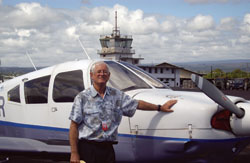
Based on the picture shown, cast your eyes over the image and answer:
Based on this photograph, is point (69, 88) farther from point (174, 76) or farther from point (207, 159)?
point (174, 76)

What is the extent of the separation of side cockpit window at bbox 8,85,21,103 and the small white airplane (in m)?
0.04

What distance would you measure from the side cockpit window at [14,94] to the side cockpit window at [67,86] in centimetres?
101

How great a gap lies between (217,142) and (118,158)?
1422mm

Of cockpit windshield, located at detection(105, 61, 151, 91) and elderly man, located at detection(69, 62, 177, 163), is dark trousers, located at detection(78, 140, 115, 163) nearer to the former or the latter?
elderly man, located at detection(69, 62, 177, 163)

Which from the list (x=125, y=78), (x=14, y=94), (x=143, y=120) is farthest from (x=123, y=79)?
(x=14, y=94)

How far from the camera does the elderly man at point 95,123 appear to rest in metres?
3.46

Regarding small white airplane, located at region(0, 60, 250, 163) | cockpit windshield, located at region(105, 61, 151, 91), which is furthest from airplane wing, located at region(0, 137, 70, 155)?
cockpit windshield, located at region(105, 61, 151, 91)

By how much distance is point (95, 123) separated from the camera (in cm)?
347

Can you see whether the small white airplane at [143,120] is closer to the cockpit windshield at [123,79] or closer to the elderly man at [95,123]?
the cockpit windshield at [123,79]

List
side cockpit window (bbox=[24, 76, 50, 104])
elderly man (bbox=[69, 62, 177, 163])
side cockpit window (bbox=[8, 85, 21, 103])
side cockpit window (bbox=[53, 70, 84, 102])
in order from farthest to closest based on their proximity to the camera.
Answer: side cockpit window (bbox=[8, 85, 21, 103])
side cockpit window (bbox=[24, 76, 50, 104])
side cockpit window (bbox=[53, 70, 84, 102])
elderly man (bbox=[69, 62, 177, 163])

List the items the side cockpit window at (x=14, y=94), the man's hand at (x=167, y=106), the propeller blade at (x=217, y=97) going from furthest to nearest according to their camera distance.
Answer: the side cockpit window at (x=14, y=94) < the man's hand at (x=167, y=106) < the propeller blade at (x=217, y=97)

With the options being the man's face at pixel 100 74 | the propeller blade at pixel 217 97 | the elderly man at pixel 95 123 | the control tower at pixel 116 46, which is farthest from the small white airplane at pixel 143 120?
the control tower at pixel 116 46

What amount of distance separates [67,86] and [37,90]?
0.72m

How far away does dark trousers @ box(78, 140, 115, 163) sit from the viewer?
137 inches
